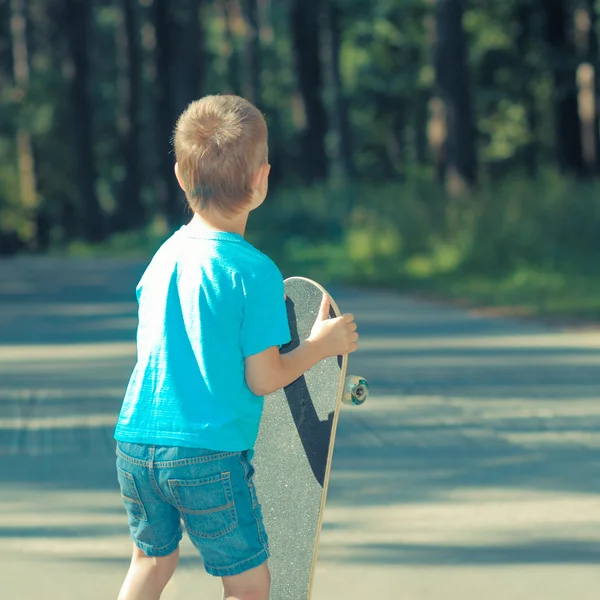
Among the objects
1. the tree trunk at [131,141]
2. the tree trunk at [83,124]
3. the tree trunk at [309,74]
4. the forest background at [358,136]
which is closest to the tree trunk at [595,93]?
the forest background at [358,136]

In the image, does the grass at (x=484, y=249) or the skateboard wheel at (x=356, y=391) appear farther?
the grass at (x=484, y=249)

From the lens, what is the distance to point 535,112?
2591 inches

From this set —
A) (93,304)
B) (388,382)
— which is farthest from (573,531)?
(93,304)

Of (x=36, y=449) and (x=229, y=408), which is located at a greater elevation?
(x=229, y=408)

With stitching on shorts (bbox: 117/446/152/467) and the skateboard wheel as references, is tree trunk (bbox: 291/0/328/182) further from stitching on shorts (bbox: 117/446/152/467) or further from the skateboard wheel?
stitching on shorts (bbox: 117/446/152/467)

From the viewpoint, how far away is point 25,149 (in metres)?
50.3

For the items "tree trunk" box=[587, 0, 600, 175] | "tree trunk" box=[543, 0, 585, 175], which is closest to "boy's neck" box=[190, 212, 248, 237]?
"tree trunk" box=[543, 0, 585, 175]

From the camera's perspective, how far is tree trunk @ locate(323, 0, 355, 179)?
2130 inches

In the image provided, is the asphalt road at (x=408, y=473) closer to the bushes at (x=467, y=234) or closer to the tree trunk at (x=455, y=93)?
the bushes at (x=467, y=234)

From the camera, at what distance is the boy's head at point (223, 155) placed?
14.0 ft

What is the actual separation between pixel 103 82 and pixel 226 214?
7475cm

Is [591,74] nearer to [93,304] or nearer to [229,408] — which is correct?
[93,304]

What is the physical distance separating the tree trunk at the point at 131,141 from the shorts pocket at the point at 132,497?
48.2 meters

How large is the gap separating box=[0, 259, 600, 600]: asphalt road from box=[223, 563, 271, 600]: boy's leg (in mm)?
1780
